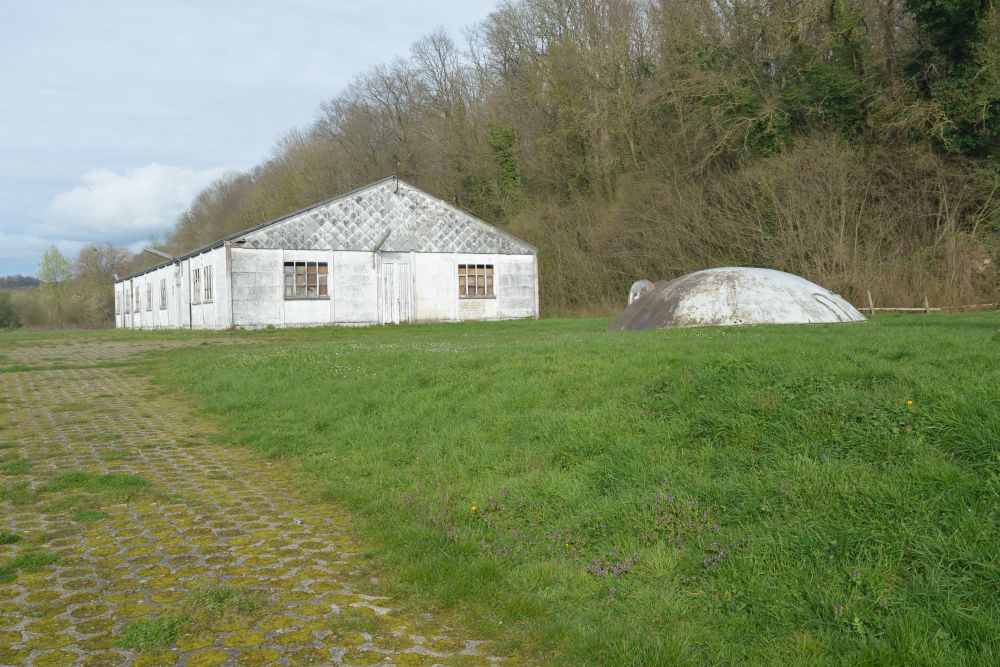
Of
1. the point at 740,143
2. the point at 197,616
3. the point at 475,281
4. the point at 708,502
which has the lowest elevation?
the point at 197,616

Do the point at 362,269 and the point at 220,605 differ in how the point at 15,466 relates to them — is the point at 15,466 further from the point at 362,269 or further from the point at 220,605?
the point at 362,269

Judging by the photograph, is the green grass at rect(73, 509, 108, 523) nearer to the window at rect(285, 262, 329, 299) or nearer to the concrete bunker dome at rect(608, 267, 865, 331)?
the concrete bunker dome at rect(608, 267, 865, 331)

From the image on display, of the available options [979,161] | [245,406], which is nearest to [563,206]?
[979,161]

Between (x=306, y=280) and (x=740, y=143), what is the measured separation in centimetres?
1915

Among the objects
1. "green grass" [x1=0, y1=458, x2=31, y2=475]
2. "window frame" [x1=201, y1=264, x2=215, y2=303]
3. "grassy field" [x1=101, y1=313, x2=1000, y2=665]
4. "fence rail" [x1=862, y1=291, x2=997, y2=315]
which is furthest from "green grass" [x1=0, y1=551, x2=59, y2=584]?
"window frame" [x1=201, y1=264, x2=215, y2=303]

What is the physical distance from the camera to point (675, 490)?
17.1 feet

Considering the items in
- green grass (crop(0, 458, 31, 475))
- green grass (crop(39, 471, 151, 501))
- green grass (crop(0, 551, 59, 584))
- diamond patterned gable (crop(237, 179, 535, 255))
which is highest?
diamond patterned gable (crop(237, 179, 535, 255))

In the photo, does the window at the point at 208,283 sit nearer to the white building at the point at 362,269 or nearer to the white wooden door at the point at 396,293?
the white building at the point at 362,269

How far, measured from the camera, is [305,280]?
30969 millimetres

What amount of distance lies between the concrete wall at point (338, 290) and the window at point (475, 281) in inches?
8.6

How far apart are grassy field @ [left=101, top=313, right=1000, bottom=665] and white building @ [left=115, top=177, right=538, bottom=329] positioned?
22425 millimetres

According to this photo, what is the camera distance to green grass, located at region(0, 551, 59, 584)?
470 cm

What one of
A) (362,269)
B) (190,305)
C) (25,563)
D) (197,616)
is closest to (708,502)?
(197,616)

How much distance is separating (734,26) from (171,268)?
94.9ft
